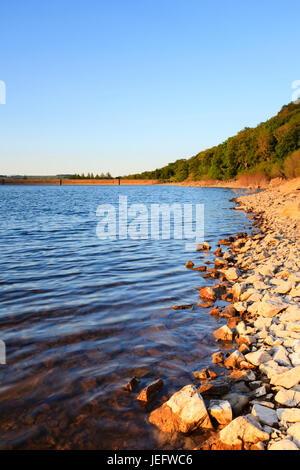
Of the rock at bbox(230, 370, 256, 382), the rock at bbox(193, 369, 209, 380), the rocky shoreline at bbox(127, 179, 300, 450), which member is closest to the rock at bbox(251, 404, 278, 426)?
the rocky shoreline at bbox(127, 179, 300, 450)

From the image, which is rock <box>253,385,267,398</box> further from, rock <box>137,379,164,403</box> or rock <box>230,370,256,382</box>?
rock <box>137,379,164,403</box>

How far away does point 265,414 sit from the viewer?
342cm

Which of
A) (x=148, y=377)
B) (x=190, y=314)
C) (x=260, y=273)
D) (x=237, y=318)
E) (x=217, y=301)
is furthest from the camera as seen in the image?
(x=260, y=273)

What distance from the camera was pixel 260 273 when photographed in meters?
8.45

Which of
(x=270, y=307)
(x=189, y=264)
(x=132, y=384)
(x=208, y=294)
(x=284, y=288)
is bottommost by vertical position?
(x=132, y=384)

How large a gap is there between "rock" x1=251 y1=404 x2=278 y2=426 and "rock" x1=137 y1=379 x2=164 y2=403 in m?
1.21

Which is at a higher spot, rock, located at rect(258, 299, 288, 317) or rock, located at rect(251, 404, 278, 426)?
rock, located at rect(258, 299, 288, 317)

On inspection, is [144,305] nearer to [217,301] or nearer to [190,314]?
[190,314]

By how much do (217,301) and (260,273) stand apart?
1693 millimetres

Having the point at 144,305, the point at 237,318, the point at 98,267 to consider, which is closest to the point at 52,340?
the point at 144,305

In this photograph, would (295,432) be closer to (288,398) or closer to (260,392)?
(288,398)

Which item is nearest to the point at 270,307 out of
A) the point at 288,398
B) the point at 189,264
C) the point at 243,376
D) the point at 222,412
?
the point at 243,376

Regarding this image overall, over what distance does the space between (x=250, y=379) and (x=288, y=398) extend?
0.69m

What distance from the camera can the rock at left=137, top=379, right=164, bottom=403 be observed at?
4.00 meters
